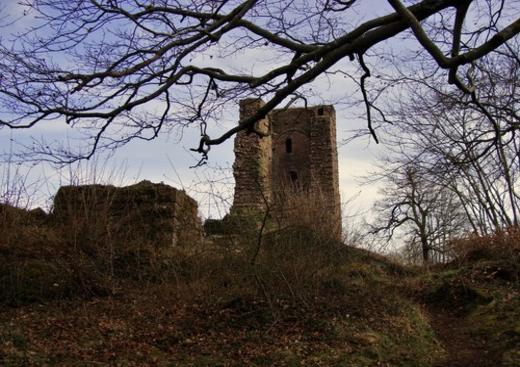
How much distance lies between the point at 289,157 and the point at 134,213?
16.0 metres

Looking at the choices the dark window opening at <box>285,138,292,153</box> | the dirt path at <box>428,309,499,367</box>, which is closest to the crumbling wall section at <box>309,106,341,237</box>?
the dark window opening at <box>285,138,292,153</box>

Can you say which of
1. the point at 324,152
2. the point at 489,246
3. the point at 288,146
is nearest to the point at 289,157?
the point at 288,146

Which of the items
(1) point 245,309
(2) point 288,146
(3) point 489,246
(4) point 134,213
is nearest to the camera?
(1) point 245,309

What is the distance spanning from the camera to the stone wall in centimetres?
858

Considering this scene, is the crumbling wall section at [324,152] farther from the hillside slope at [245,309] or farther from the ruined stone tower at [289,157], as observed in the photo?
the hillside slope at [245,309]

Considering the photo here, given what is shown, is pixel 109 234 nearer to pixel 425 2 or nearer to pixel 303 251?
pixel 303 251

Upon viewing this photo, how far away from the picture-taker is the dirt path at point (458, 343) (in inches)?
228

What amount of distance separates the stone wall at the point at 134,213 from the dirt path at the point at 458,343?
4.32m

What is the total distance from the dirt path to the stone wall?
4325 mm

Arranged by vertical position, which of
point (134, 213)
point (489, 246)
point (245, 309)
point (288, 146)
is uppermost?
point (288, 146)

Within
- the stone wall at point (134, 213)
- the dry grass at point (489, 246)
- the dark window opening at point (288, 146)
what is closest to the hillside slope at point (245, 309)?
the stone wall at point (134, 213)

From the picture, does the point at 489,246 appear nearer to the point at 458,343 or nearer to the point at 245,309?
the point at 458,343

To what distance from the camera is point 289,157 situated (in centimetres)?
2547

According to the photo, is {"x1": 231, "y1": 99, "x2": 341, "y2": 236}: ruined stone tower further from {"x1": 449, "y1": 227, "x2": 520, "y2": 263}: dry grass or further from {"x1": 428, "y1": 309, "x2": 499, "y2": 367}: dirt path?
{"x1": 428, "y1": 309, "x2": 499, "y2": 367}: dirt path
